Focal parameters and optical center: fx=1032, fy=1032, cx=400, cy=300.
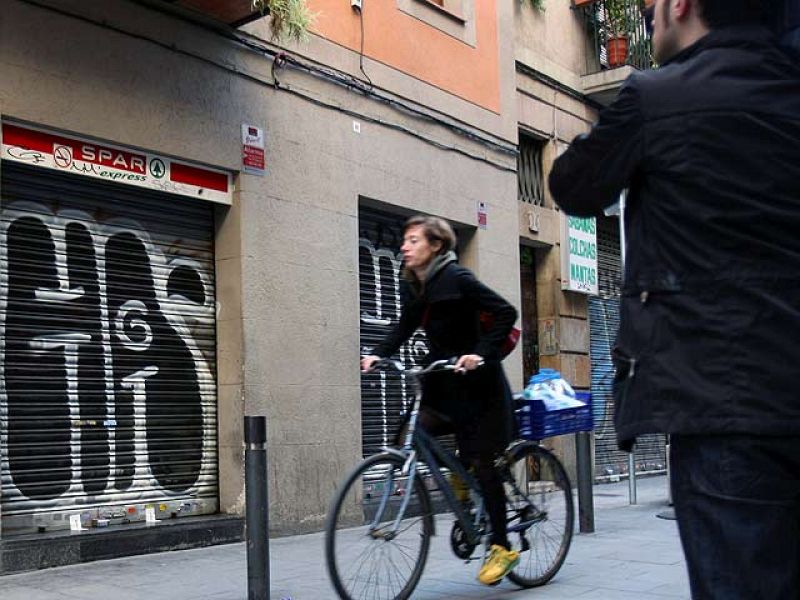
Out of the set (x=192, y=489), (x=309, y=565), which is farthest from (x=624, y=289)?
(x=192, y=489)

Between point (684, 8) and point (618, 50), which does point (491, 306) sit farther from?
point (618, 50)

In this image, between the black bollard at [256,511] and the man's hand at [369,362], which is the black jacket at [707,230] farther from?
the black bollard at [256,511]

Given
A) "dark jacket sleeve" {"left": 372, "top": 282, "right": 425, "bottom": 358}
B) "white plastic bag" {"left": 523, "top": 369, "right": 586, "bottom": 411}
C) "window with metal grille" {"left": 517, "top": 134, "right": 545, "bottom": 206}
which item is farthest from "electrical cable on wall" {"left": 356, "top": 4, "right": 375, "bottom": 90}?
"dark jacket sleeve" {"left": 372, "top": 282, "right": 425, "bottom": 358}

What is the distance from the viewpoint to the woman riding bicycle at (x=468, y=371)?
16.9 feet

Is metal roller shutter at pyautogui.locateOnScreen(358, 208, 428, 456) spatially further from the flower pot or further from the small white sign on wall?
the flower pot

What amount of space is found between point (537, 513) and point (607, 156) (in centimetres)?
374

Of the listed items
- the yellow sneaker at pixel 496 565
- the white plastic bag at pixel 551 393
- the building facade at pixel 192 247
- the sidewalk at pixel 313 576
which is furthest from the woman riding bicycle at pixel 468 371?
the building facade at pixel 192 247

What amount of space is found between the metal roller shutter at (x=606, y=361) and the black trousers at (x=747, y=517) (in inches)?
490

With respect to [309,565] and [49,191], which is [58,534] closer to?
[309,565]

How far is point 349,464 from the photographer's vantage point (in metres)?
9.34

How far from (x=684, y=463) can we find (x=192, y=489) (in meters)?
6.58

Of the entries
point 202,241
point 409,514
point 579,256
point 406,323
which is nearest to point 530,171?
point 579,256

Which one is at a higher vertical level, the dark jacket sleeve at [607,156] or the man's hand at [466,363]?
the dark jacket sleeve at [607,156]

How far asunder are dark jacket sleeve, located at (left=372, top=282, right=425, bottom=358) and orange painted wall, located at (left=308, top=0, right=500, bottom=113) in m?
4.71
